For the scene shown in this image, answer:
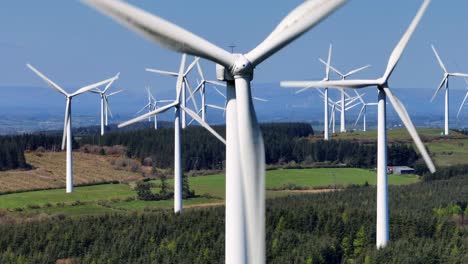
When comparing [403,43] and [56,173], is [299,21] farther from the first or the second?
[56,173]

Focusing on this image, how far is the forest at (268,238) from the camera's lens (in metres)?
61.9

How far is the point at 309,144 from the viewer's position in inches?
7456

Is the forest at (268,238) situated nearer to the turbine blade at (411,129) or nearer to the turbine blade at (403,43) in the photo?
the turbine blade at (411,129)

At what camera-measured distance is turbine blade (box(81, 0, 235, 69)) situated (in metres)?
30.0

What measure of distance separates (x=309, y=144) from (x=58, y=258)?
124m

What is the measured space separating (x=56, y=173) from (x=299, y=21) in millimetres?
109469

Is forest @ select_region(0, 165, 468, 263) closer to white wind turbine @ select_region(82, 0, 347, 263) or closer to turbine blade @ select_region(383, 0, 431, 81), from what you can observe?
turbine blade @ select_region(383, 0, 431, 81)

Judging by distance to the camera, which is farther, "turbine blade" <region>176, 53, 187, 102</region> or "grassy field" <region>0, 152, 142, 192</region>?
"grassy field" <region>0, 152, 142, 192</region>

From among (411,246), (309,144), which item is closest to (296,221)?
(411,246)

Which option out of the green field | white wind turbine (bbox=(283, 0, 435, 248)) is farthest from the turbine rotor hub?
the green field

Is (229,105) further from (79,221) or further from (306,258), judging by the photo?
(79,221)

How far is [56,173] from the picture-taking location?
141 m

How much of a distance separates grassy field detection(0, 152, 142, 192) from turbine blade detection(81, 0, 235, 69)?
94.4 m

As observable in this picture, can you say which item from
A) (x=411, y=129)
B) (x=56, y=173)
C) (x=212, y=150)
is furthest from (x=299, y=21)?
(x=212, y=150)
